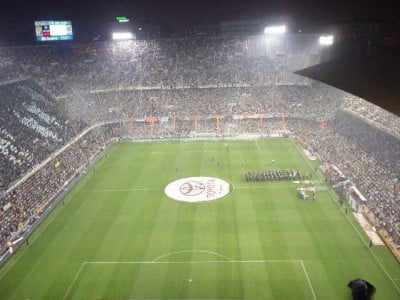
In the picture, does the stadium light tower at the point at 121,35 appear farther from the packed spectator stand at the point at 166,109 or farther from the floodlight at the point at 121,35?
the packed spectator stand at the point at 166,109

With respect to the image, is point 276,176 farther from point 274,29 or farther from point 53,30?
point 53,30

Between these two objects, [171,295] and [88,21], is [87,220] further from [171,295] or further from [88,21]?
[88,21]

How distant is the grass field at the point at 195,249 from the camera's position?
19.1m

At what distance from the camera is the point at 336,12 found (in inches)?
373

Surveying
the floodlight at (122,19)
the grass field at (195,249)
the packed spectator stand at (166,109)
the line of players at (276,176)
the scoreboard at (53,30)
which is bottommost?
the grass field at (195,249)

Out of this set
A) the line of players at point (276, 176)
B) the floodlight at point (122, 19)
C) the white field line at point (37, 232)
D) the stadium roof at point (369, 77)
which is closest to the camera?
the stadium roof at point (369, 77)

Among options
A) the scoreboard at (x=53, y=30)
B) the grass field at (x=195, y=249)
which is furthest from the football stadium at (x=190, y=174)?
the scoreboard at (x=53, y=30)

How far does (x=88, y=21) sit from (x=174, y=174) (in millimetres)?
29771

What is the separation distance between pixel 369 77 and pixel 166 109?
160 feet

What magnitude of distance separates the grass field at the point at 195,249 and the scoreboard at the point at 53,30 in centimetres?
2357

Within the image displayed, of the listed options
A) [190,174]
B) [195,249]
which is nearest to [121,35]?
[190,174]

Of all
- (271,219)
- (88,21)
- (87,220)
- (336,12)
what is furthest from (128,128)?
(336,12)

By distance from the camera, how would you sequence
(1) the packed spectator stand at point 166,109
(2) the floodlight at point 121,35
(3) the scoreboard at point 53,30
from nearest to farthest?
(1) the packed spectator stand at point 166,109, (3) the scoreboard at point 53,30, (2) the floodlight at point 121,35

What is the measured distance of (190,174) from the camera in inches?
1373
